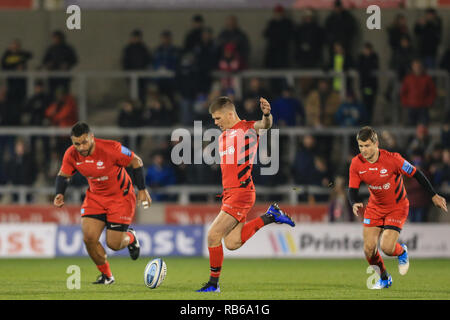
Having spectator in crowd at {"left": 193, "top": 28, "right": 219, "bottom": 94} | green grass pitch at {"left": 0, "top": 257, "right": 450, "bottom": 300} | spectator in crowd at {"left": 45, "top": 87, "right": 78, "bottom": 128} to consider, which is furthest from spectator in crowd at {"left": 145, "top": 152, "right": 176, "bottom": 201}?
spectator in crowd at {"left": 45, "top": 87, "right": 78, "bottom": 128}

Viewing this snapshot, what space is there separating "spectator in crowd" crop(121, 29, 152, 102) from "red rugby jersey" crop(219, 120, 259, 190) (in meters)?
9.92

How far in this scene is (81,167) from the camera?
11.6 m

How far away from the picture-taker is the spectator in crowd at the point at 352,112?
64.4 feet

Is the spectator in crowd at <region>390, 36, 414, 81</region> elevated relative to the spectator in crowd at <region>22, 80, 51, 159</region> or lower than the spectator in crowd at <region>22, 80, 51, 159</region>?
elevated

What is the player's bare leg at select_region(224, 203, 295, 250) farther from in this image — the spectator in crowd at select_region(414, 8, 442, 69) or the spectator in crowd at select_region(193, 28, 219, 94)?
the spectator in crowd at select_region(414, 8, 442, 69)

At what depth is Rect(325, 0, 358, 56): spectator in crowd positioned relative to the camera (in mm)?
20109

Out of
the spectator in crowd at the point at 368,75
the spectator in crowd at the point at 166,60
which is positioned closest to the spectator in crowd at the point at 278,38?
the spectator in crowd at the point at 368,75

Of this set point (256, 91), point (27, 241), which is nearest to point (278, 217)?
point (256, 91)

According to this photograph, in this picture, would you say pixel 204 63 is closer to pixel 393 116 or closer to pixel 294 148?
pixel 294 148

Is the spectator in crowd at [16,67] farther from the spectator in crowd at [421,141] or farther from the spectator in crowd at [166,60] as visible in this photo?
the spectator in crowd at [421,141]

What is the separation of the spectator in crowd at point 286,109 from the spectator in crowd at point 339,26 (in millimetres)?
1522

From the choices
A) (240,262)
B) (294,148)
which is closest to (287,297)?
(240,262)

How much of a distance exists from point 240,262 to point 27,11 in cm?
924

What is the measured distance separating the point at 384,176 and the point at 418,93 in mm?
8373
